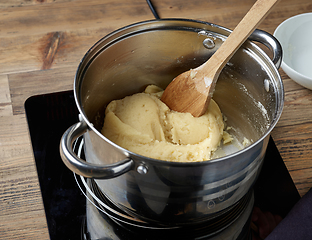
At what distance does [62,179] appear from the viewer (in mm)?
668

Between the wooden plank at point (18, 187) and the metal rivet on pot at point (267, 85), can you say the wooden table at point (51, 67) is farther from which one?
the metal rivet on pot at point (267, 85)

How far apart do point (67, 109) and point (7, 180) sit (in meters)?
0.21

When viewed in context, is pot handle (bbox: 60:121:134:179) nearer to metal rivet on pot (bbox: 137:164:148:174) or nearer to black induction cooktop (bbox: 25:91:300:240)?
metal rivet on pot (bbox: 137:164:148:174)

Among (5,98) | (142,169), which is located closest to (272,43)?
(142,169)

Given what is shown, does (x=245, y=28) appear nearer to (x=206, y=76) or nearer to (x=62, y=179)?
(x=206, y=76)

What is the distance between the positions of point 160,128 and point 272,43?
277mm

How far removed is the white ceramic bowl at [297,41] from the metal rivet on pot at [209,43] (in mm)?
245

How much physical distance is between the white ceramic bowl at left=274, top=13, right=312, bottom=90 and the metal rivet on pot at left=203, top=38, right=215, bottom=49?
0.80 feet

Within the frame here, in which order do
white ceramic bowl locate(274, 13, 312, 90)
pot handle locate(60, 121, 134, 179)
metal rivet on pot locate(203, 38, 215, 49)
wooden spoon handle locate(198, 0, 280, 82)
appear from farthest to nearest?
white ceramic bowl locate(274, 13, 312, 90)
metal rivet on pot locate(203, 38, 215, 49)
wooden spoon handle locate(198, 0, 280, 82)
pot handle locate(60, 121, 134, 179)

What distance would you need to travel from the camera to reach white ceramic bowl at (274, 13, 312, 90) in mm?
860

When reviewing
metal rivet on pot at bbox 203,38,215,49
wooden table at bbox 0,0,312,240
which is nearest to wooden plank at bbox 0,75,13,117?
wooden table at bbox 0,0,312,240

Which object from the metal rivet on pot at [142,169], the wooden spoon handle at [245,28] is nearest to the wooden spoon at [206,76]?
the wooden spoon handle at [245,28]

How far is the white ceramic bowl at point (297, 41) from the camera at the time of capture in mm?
860

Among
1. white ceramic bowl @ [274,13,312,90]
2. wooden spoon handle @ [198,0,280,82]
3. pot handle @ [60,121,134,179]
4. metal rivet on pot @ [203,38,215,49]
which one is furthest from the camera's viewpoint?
white ceramic bowl @ [274,13,312,90]
